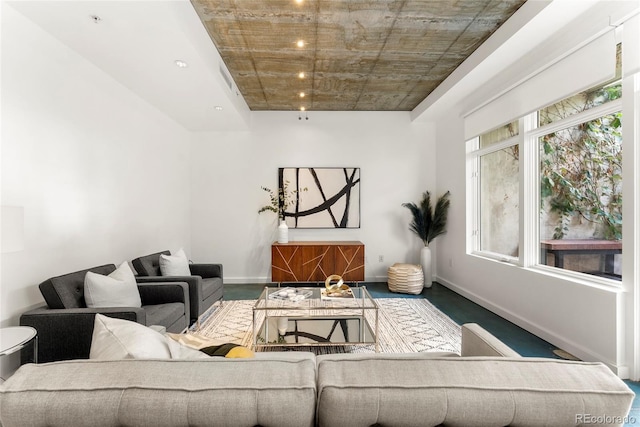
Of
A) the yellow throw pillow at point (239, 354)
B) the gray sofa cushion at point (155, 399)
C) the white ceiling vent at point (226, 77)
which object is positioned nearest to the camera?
the gray sofa cushion at point (155, 399)

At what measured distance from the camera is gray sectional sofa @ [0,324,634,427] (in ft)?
2.66

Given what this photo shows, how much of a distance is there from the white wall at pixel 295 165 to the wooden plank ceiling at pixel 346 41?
0.81 meters

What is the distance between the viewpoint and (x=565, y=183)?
10.2 feet

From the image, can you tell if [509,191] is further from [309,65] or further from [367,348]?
[309,65]

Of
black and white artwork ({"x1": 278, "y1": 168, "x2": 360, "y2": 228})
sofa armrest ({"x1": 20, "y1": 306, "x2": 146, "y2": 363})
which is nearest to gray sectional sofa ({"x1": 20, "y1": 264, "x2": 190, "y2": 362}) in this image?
sofa armrest ({"x1": 20, "y1": 306, "x2": 146, "y2": 363})

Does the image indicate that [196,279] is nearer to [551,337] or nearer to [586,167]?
[551,337]

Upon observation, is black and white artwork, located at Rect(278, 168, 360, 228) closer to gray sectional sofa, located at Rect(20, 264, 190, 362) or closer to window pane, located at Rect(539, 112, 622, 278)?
window pane, located at Rect(539, 112, 622, 278)

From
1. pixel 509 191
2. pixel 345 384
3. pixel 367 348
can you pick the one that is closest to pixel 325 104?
pixel 509 191

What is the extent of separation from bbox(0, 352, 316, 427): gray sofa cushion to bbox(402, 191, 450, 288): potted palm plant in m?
4.84

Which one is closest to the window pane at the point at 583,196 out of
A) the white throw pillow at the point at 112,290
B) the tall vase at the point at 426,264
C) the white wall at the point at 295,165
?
the tall vase at the point at 426,264

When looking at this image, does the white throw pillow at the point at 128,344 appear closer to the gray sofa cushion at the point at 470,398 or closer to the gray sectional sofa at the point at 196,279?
the gray sofa cushion at the point at 470,398

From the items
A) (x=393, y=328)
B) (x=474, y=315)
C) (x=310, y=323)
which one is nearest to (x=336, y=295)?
(x=310, y=323)

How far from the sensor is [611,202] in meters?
2.65

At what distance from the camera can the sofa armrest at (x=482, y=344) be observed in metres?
1.34
